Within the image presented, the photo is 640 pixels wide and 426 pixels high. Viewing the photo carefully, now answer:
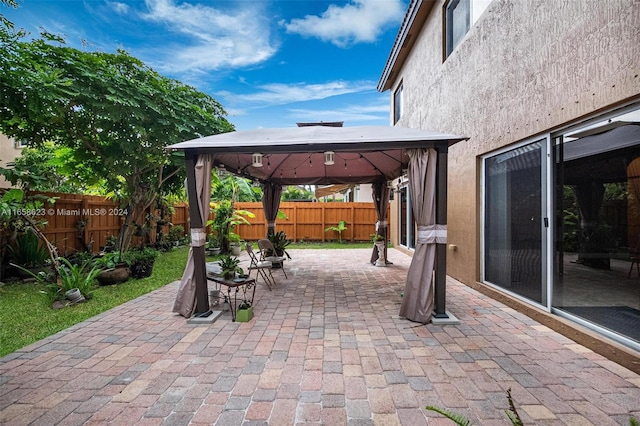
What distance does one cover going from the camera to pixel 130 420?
213 cm

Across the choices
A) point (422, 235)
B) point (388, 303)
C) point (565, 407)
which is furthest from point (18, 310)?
point (565, 407)

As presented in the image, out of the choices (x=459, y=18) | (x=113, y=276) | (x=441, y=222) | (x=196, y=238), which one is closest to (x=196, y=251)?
(x=196, y=238)

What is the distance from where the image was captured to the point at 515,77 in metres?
4.29

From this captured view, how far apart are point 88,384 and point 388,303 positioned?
3.86 metres

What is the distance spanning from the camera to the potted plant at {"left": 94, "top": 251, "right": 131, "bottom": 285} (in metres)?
6.02

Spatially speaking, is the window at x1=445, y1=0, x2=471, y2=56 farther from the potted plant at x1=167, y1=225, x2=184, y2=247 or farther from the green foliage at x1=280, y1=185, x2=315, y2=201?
the green foliage at x1=280, y1=185, x2=315, y2=201

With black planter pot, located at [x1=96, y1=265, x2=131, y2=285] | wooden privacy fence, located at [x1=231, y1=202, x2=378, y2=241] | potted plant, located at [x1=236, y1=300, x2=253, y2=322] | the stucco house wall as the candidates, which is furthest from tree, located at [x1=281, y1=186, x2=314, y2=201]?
potted plant, located at [x1=236, y1=300, x2=253, y2=322]

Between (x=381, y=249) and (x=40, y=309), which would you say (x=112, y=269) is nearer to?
(x=40, y=309)

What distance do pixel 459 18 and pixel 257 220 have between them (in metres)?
10.9

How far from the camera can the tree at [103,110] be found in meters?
4.90

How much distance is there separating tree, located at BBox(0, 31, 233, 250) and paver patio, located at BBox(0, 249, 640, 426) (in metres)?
3.88

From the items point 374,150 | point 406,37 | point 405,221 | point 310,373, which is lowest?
point 310,373

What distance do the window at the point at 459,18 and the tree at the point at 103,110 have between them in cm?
595

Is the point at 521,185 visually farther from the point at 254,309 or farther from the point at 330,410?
the point at 254,309
